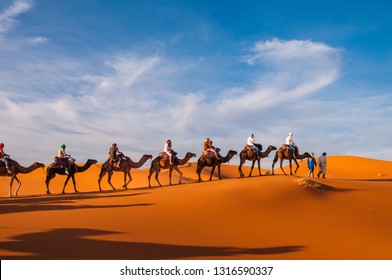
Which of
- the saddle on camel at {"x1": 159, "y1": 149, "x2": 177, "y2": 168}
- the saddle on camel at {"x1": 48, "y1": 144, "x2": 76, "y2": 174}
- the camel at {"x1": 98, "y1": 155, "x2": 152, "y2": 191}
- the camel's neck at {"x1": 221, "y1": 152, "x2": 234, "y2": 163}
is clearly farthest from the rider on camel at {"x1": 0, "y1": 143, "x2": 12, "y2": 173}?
the camel's neck at {"x1": 221, "y1": 152, "x2": 234, "y2": 163}

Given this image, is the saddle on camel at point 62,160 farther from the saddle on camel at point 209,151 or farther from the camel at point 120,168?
the saddle on camel at point 209,151

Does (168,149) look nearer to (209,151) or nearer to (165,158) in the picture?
(165,158)

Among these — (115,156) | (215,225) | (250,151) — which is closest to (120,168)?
(115,156)

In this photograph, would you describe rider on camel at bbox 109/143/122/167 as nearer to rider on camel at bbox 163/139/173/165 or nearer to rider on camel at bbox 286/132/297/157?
rider on camel at bbox 163/139/173/165

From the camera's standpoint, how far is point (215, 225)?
13203 mm

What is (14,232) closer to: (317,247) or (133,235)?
(133,235)

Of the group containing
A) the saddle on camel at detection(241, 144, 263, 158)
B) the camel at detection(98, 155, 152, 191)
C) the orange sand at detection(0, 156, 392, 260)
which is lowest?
the orange sand at detection(0, 156, 392, 260)

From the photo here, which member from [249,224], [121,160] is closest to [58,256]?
[249,224]

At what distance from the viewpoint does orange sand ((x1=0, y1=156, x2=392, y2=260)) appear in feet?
35.1

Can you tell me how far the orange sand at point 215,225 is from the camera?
421 inches

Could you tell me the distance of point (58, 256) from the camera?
386 inches

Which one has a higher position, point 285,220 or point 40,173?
point 40,173

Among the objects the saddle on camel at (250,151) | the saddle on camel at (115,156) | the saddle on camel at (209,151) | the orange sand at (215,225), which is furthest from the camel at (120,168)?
the orange sand at (215,225)
